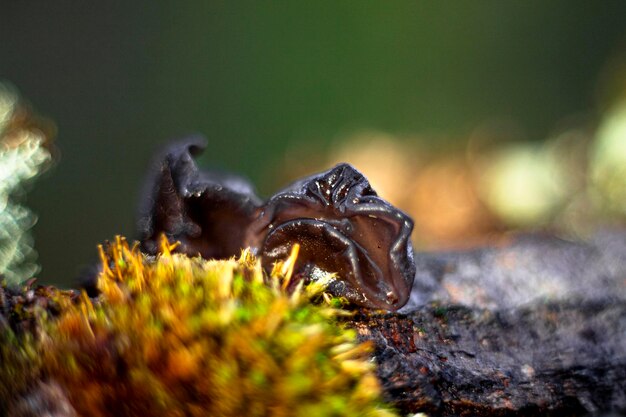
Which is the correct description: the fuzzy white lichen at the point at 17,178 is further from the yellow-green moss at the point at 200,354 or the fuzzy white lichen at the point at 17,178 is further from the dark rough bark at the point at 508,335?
the dark rough bark at the point at 508,335

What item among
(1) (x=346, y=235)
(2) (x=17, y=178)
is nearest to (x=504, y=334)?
(1) (x=346, y=235)

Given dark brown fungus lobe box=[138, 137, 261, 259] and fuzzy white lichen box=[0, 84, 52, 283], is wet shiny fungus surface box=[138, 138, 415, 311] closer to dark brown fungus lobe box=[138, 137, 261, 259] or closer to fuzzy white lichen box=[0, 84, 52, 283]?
dark brown fungus lobe box=[138, 137, 261, 259]

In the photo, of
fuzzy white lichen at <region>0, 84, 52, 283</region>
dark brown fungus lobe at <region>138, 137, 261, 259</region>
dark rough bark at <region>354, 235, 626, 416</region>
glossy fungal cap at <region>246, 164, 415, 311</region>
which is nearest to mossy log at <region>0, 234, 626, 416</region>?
dark rough bark at <region>354, 235, 626, 416</region>

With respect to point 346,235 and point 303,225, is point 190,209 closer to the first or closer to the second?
point 303,225

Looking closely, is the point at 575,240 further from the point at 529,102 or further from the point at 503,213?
the point at 529,102

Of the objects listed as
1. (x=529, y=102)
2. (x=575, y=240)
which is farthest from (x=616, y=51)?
(x=575, y=240)

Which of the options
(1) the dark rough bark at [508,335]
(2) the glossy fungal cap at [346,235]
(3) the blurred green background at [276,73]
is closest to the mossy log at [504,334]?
(1) the dark rough bark at [508,335]
